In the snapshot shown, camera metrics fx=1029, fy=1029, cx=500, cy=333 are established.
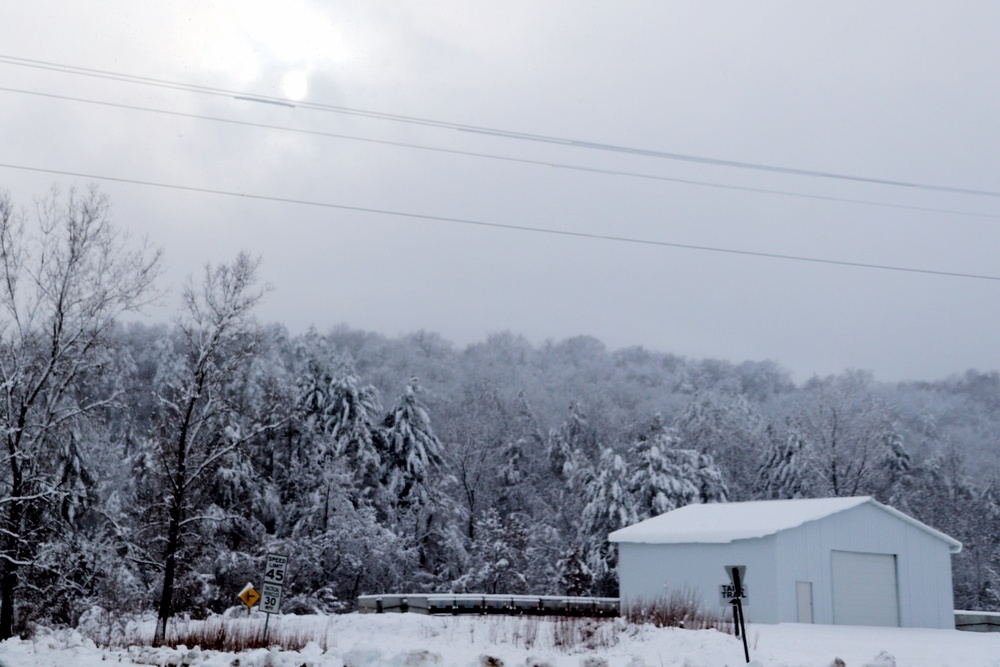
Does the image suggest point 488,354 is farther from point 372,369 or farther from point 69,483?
point 69,483

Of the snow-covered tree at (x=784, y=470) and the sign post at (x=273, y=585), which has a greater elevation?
the snow-covered tree at (x=784, y=470)

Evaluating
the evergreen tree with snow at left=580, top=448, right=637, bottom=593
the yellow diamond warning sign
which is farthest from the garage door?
the evergreen tree with snow at left=580, top=448, right=637, bottom=593

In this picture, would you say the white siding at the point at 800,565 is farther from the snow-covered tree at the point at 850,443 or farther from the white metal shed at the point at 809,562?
the snow-covered tree at the point at 850,443

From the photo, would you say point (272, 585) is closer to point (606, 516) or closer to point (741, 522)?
point (741, 522)

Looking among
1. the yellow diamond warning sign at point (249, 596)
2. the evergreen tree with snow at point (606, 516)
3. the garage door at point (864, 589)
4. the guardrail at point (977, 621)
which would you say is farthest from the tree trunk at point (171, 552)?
the guardrail at point (977, 621)

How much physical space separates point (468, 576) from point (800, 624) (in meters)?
25.2

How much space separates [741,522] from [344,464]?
2293 centimetres

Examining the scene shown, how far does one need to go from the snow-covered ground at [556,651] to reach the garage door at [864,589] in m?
4.14

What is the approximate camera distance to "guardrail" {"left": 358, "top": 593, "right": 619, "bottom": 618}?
3541 cm

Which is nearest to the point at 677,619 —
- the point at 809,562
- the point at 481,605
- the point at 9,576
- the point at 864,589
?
the point at 809,562

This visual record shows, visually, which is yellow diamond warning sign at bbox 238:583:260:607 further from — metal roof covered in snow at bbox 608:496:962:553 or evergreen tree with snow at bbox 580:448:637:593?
evergreen tree with snow at bbox 580:448:637:593

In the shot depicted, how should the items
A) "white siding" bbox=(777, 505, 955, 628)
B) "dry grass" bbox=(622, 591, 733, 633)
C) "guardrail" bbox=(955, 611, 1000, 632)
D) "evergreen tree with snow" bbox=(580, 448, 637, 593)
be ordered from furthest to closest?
"evergreen tree with snow" bbox=(580, 448, 637, 593), "guardrail" bbox=(955, 611, 1000, 632), "white siding" bbox=(777, 505, 955, 628), "dry grass" bbox=(622, 591, 733, 633)

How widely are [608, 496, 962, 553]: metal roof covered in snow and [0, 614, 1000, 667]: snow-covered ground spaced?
4366mm

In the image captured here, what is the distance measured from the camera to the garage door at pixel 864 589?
30219 millimetres
